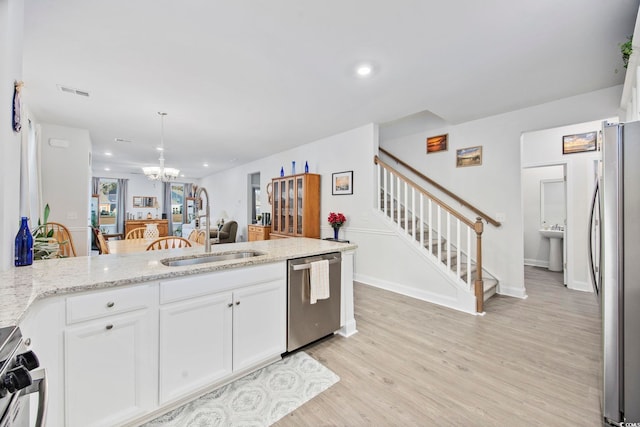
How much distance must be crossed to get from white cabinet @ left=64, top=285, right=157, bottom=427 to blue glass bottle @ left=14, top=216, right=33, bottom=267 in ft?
2.02

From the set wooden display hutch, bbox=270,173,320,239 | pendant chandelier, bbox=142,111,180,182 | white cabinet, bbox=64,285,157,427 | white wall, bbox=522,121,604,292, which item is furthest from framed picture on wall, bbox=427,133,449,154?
white cabinet, bbox=64,285,157,427

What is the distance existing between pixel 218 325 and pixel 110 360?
56 cm

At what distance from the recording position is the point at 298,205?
5.27m

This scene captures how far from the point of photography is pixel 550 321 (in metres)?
2.85

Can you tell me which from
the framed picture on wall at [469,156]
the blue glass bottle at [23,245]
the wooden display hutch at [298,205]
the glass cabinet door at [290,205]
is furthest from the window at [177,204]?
the framed picture on wall at [469,156]

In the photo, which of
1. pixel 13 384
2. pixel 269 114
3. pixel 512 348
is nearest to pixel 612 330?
pixel 512 348

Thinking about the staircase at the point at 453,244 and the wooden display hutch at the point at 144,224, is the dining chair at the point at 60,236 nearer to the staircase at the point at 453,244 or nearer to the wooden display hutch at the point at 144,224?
the staircase at the point at 453,244

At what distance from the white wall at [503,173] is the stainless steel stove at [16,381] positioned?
4.54m

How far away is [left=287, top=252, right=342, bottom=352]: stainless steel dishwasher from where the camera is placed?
7.11 ft

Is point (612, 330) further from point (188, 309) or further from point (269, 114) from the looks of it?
point (269, 114)

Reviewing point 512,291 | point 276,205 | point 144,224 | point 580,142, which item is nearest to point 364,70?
point 512,291

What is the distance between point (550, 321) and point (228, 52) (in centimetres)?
421

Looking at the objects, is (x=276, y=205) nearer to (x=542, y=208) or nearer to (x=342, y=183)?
(x=342, y=183)

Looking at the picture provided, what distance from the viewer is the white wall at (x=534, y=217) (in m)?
5.36
